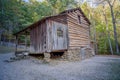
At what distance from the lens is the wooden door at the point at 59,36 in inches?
473

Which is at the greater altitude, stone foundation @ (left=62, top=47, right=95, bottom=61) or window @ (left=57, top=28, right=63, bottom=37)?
window @ (left=57, top=28, right=63, bottom=37)

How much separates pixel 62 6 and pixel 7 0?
13.0 meters

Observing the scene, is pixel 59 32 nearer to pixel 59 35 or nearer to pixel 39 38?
pixel 59 35

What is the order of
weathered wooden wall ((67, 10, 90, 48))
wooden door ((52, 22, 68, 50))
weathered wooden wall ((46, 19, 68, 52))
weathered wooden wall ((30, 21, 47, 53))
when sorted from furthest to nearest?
weathered wooden wall ((67, 10, 90, 48)), wooden door ((52, 22, 68, 50)), weathered wooden wall ((30, 21, 47, 53)), weathered wooden wall ((46, 19, 68, 52))

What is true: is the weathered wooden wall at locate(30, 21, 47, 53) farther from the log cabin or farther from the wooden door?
the wooden door

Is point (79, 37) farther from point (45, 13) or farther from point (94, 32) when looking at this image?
point (45, 13)

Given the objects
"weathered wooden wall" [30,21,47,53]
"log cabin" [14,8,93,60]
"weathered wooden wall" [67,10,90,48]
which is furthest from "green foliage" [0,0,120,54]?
"weathered wooden wall" [30,21,47,53]

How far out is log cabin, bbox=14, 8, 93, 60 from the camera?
11672 mm

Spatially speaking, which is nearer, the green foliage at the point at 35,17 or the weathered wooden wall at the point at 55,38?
the weathered wooden wall at the point at 55,38

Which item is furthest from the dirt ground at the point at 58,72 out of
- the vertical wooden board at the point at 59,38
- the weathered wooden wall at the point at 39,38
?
the vertical wooden board at the point at 59,38

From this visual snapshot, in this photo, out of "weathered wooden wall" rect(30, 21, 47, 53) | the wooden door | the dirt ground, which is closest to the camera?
the dirt ground

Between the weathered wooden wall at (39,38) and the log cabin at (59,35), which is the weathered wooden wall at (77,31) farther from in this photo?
the weathered wooden wall at (39,38)

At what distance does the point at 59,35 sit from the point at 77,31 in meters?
3.48

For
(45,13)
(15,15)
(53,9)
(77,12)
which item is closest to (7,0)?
(15,15)
